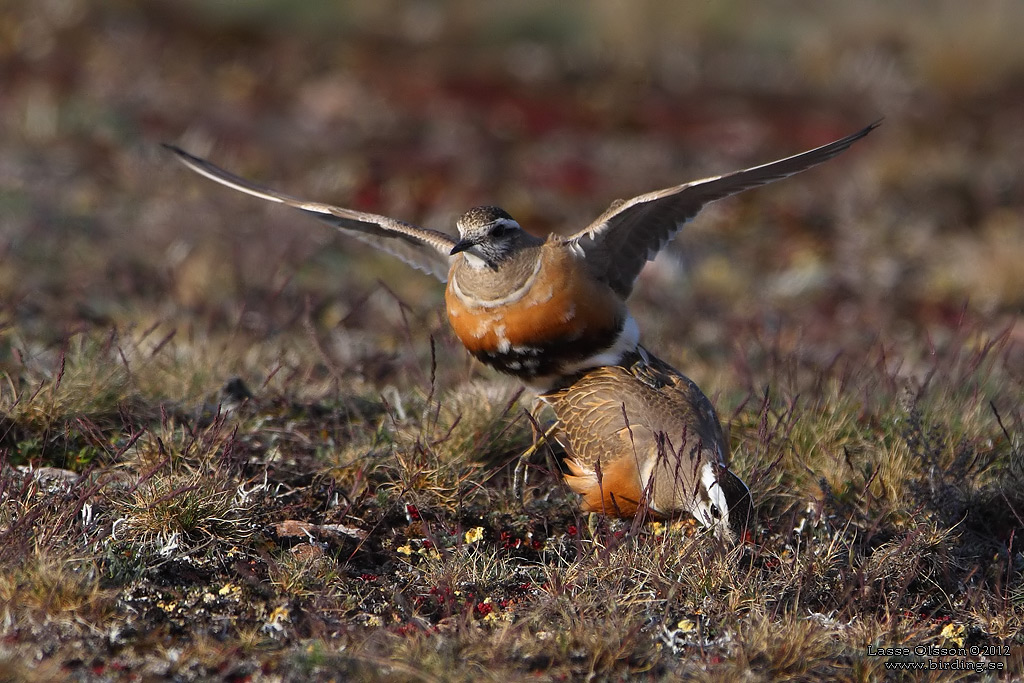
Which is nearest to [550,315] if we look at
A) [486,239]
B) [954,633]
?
[486,239]

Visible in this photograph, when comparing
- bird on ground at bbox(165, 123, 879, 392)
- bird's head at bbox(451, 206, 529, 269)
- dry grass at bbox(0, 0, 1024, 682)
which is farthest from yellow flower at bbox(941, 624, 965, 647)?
bird's head at bbox(451, 206, 529, 269)

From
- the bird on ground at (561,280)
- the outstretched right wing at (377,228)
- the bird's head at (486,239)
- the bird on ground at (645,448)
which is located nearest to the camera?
the bird on ground at (645,448)

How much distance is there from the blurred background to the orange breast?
670 millimetres

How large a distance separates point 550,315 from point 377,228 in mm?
1209

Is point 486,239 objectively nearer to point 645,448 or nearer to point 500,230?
point 500,230

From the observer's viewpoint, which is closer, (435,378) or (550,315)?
(550,315)

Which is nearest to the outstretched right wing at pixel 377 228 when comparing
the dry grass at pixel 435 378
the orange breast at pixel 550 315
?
the dry grass at pixel 435 378

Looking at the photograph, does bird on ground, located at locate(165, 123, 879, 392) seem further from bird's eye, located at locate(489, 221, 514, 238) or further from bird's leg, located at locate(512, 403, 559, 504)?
bird's leg, located at locate(512, 403, 559, 504)

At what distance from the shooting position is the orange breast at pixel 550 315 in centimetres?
452

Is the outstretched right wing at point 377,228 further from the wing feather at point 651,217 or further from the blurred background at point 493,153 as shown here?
the wing feather at point 651,217

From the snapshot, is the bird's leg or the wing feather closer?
the wing feather

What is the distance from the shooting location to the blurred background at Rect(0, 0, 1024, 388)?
8.21m

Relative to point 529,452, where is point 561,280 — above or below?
above

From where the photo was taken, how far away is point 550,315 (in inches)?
178
